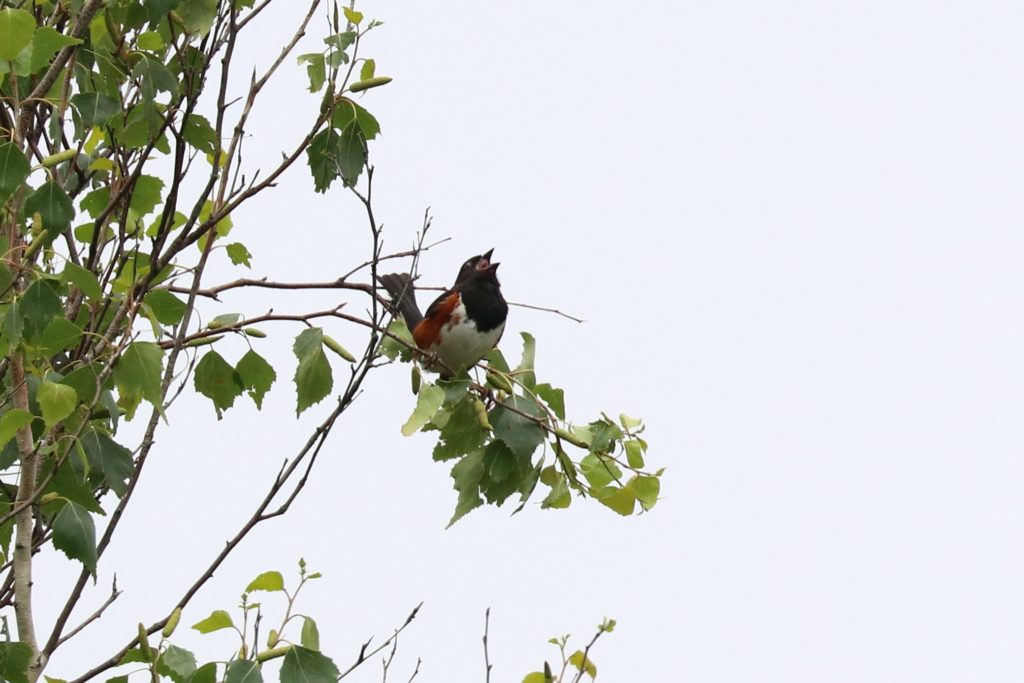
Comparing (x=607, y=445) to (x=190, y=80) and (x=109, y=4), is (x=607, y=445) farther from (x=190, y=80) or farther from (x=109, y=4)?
(x=109, y=4)

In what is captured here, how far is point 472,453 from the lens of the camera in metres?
3.32

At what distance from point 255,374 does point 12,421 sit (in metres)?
0.60

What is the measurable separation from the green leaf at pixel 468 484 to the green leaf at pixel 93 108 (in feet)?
4.02

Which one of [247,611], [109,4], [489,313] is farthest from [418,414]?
[489,313]

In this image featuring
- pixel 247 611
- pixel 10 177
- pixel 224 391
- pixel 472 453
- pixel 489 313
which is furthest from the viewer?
pixel 489 313

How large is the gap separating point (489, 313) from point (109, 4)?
6.77ft

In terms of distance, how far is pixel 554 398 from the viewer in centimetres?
328

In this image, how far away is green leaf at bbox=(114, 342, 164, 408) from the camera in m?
2.60

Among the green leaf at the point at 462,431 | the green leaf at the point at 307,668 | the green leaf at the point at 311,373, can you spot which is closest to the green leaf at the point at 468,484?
the green leaf at the point at 462,431

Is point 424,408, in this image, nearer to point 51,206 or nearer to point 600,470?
point 600,470

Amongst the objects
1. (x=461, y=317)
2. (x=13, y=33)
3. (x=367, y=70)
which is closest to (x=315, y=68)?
(x=367, y=70)

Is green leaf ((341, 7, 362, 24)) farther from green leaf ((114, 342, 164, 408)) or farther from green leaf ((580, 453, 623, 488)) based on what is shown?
green leaf ((580, 453, 623, 488))

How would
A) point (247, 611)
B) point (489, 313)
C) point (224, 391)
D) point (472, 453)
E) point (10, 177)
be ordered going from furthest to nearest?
point (489, 313)
point (472, 453)
point (224, 391)
point (10, 177)
point (247, 611)

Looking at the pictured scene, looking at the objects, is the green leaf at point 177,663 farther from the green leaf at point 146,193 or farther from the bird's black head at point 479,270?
the bird's black head at point 479,270
